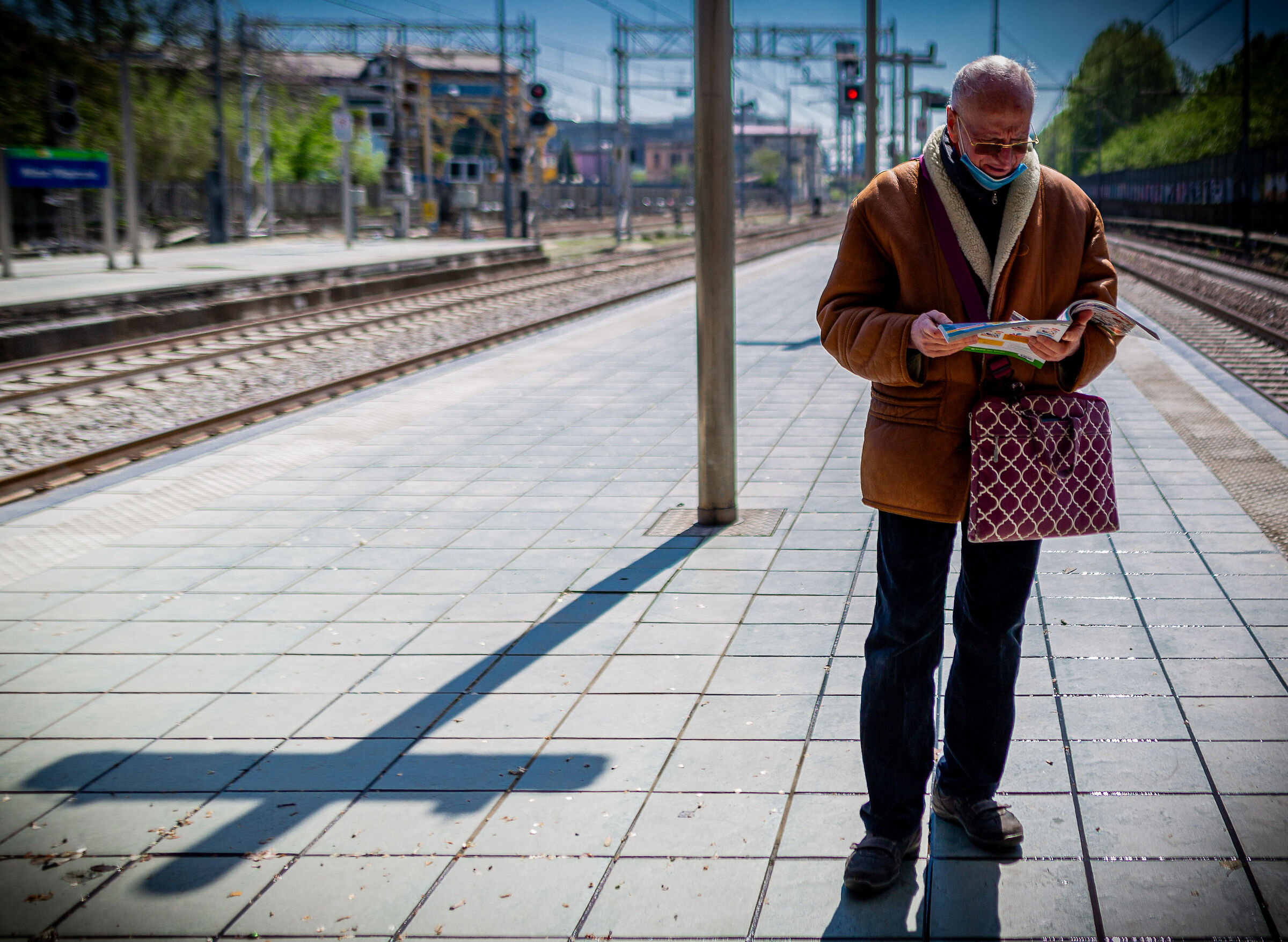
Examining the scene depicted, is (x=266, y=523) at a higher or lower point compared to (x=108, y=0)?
lower

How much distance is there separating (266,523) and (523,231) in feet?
109

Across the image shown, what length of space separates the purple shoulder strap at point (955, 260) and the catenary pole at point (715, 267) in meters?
3.19

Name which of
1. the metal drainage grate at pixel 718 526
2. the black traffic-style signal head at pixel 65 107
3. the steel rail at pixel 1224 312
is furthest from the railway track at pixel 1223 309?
the black traffic-style signal head at pixel 65 107

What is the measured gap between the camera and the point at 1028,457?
255 cm

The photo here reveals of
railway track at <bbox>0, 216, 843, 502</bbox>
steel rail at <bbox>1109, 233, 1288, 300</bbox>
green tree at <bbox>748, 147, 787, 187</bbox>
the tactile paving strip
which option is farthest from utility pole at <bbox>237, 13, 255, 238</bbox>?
green tree at <bbox>748, 147, 787, 187</bbox>

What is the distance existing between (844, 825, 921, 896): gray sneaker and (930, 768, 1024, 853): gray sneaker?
0.17m

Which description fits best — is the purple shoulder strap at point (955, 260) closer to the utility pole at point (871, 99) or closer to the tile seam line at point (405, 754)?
the tile seam line at point (405, 754)

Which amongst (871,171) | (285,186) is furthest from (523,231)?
(871,171)

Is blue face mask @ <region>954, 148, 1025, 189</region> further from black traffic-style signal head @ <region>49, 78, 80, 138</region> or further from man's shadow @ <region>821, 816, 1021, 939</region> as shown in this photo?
black traffic-style signal head @ <region>49, 78, 80, 138</region>

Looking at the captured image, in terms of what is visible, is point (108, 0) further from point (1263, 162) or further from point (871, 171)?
point (1263, 162)

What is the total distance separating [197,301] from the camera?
18.3 meters

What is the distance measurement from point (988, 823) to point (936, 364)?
1074mm

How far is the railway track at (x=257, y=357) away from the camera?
28.8ft

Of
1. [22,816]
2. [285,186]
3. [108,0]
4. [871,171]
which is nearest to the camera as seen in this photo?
[22,816]
